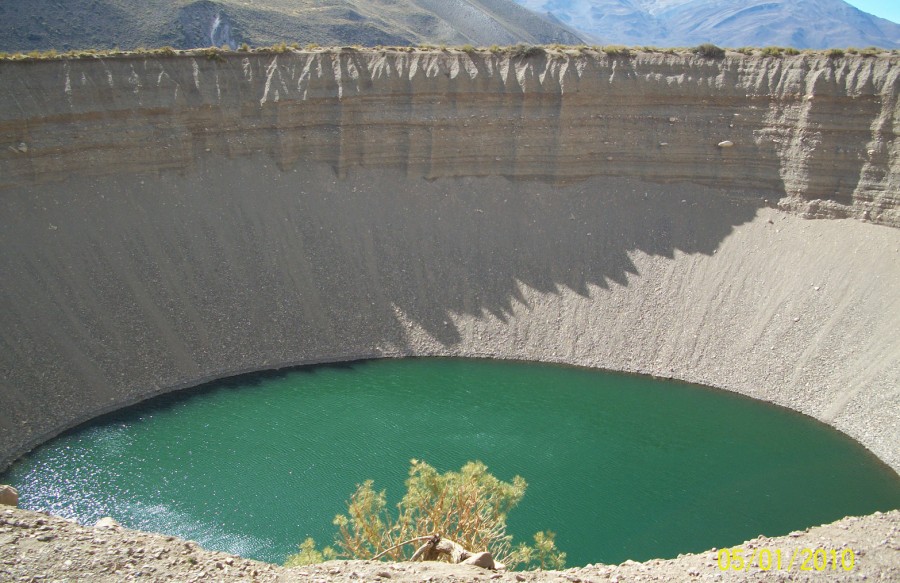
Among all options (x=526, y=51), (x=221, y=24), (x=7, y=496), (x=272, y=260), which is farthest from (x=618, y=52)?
(x=221, y=24)

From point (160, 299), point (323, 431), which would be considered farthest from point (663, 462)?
point (160, 299)

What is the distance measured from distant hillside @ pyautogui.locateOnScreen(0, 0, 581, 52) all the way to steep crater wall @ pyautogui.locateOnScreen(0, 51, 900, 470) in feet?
68.6

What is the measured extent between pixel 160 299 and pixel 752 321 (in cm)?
2403

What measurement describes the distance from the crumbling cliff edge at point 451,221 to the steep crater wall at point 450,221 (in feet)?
0.33

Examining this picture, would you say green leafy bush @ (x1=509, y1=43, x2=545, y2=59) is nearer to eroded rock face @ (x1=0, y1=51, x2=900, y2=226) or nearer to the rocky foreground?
eroded rock face @ (x1=0, y1=51, x2=900, y2=226)

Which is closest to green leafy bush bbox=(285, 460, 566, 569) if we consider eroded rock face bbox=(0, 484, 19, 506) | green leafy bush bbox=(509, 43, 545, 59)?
eroded rock face bbox=(0, 484, 19, 506)

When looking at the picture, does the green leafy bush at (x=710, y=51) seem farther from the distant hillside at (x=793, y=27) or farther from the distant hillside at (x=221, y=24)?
the distant hillside at (x=793, y=27)

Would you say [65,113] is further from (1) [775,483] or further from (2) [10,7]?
(1) [775,483]

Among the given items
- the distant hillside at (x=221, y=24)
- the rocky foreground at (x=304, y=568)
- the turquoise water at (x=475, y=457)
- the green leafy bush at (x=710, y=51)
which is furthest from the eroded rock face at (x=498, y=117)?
the rocky foreground at (x=304, y=568)

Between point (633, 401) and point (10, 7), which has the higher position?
point (10, 7)

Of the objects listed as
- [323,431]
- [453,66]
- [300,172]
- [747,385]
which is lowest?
[323,431]

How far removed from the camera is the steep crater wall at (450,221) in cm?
2912

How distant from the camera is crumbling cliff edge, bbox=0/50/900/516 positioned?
2912 centimetres

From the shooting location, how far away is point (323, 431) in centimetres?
2683
